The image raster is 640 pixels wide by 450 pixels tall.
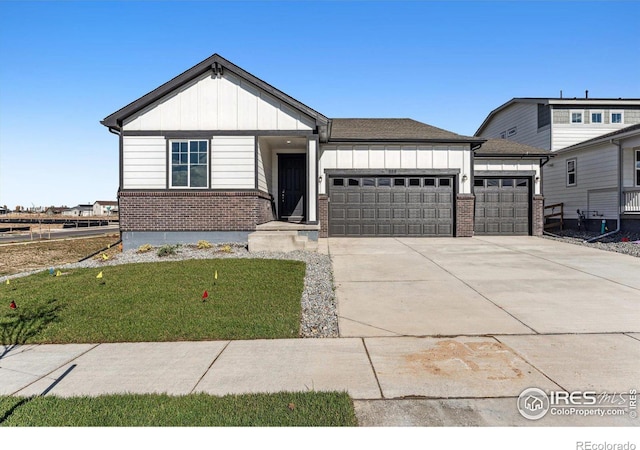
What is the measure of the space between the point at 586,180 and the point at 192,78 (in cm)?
1892

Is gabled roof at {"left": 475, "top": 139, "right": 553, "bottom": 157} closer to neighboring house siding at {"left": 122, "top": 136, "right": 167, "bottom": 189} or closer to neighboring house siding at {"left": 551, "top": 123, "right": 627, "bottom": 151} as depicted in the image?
neighboring house siding at {"left": 551, "top": 123, "right": 627, "bottom": 151}

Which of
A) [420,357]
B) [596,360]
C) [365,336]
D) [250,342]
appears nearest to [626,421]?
[596,360]

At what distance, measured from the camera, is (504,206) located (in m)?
15.4

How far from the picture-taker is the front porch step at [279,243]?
36.0 ft

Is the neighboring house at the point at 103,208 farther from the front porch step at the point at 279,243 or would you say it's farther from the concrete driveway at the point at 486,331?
the concrete driveway at the point at 486,331

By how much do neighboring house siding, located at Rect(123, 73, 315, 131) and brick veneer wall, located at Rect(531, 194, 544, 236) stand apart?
38.0 feet

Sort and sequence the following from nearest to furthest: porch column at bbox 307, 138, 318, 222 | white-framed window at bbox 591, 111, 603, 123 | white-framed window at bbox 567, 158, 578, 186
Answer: porch column at bbox 307, 138, 318, 222 → white-framed window at bbox 567, 158, 578, 186 → white-framed window at bbox 591, 111, 603, 123

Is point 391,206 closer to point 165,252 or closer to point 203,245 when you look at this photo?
point 203,245

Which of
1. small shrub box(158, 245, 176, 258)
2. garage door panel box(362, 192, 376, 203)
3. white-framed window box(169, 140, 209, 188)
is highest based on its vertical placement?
white-framed window box(169, 140, 209, 188)

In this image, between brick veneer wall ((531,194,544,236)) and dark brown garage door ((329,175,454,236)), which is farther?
brick veneer wall ((531,194,544,236))

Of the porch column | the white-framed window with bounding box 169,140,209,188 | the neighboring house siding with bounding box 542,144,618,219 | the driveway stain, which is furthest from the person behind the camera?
the neighboring house siding with bounding box 542,144,618,219

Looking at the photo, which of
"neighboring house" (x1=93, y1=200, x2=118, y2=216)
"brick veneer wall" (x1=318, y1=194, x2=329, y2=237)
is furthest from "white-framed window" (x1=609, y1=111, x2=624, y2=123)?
"neighboring house" (x1=93, y1=200, x2=118, y2=216)

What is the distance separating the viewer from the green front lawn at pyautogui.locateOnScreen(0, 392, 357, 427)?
Result: 8.60 feet

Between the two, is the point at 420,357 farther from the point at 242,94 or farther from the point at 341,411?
the point at 242,94
